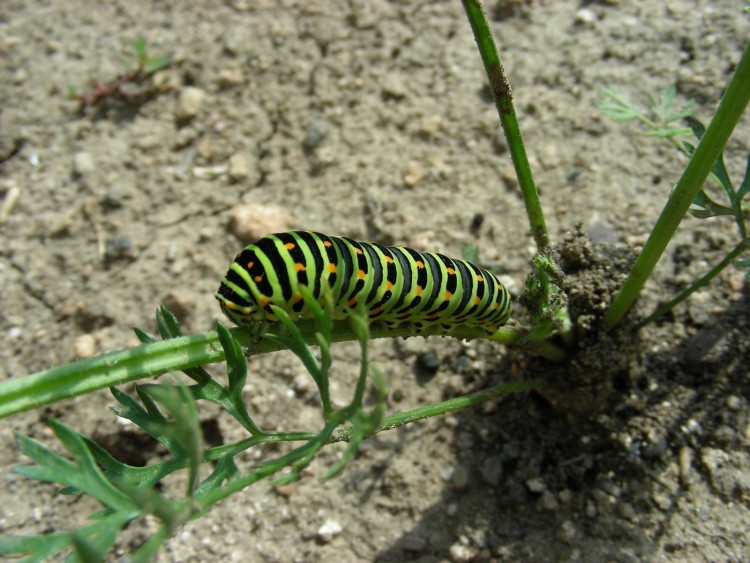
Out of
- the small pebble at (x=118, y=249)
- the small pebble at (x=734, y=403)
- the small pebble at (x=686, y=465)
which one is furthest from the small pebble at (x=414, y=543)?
the small pebble at (x=118, y=249)

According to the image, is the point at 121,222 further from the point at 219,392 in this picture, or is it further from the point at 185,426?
the point at 185,426

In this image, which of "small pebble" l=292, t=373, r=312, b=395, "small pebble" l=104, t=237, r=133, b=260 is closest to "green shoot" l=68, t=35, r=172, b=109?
"small pebble" l=104, t=237, r=133, b=260

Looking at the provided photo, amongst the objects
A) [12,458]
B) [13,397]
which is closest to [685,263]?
[13,397]

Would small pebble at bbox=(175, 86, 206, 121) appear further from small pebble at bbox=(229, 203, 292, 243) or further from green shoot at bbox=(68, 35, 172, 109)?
small pebble at bbox=(229, 203, 292, 243)

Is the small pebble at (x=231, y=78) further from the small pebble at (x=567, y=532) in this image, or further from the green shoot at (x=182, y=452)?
the small pebble at (x=567, y=532)

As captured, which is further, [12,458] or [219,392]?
[12,458]

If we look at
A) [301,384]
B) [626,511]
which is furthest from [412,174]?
[626,511]
